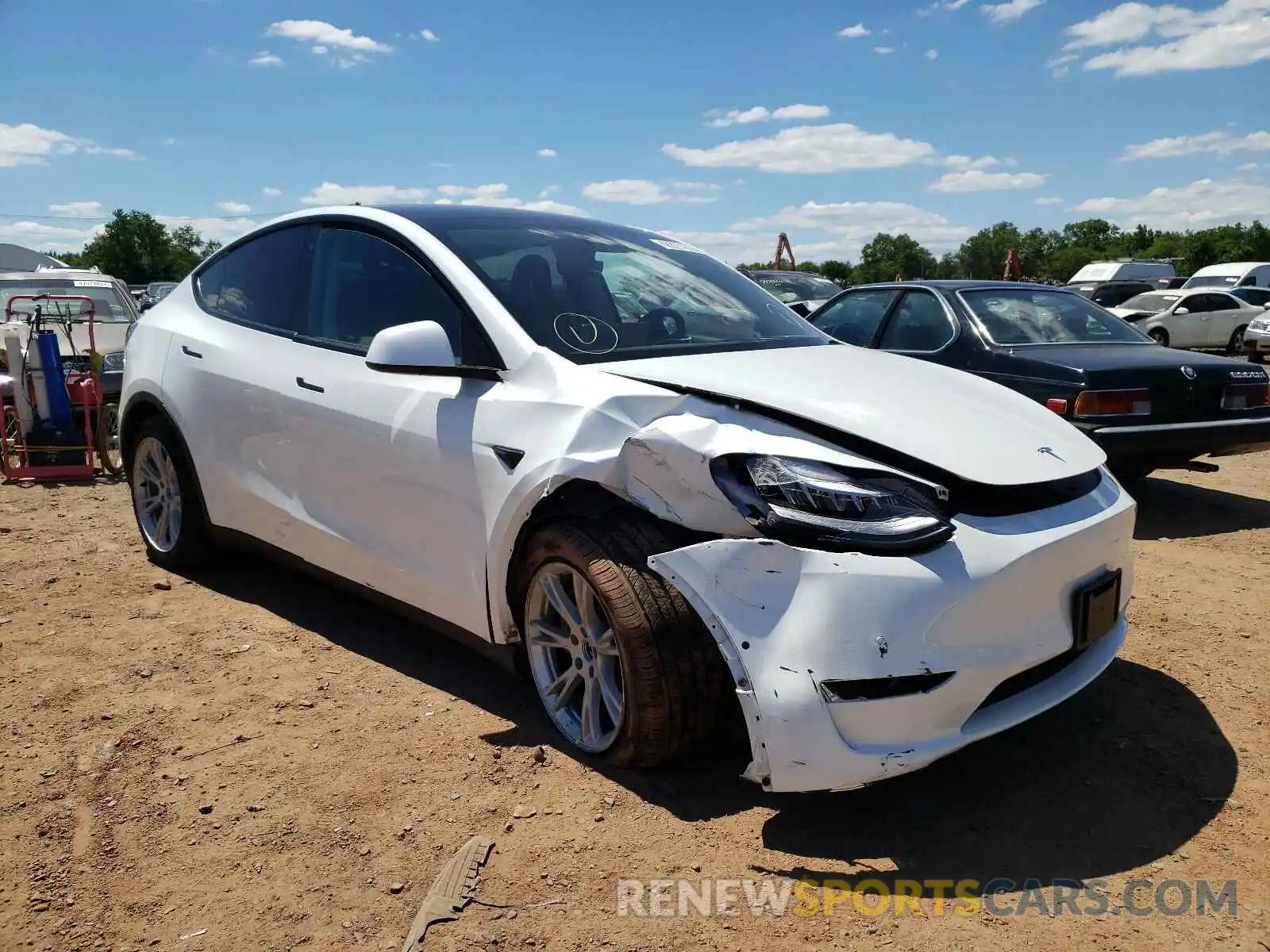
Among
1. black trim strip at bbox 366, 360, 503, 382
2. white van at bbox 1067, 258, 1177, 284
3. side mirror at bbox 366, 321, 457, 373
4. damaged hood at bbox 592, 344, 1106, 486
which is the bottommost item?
damaged hood at bbox 592, 344, 1106, 486

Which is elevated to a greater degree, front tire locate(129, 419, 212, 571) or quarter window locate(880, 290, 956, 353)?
quarter window locate(880, 290, 956, 353)

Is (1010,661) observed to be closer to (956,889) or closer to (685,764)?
(956,889)

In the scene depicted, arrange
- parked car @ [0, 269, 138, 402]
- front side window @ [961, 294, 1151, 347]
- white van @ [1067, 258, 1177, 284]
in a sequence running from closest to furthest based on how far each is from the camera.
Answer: front side window @ [961, 294, 1151, 347]
parked car @ [0, 269, 138, 402]
white van @ [1067, 258, 1177, 284]

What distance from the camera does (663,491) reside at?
254 centimetres

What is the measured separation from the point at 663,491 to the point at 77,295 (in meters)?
10.2

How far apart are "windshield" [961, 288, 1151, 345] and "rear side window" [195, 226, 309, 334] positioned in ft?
14.0

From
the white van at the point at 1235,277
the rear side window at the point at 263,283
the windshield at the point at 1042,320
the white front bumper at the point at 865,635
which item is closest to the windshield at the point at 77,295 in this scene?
the rear side window at the point at 263,283

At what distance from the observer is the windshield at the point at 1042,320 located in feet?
20.5

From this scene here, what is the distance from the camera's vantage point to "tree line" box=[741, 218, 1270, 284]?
240 ft

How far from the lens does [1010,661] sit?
7.88 feet

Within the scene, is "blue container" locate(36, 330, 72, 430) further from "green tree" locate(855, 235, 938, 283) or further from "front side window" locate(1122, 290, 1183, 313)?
"green tree" locate(855, 235, 938, 283)

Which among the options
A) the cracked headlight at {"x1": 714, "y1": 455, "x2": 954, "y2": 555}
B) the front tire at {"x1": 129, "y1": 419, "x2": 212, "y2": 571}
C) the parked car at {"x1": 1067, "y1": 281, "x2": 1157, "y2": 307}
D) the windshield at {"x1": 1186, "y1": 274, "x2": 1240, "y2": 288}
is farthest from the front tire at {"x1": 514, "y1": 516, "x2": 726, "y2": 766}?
the windshield at {"x1": 1186, "y1": 274, "x2": 1240, "y2": 288}

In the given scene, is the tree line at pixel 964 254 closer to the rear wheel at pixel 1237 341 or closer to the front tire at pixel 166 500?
the rear wheel at pixel 1237 341

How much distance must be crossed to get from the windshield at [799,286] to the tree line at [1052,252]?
38373 millimetres
